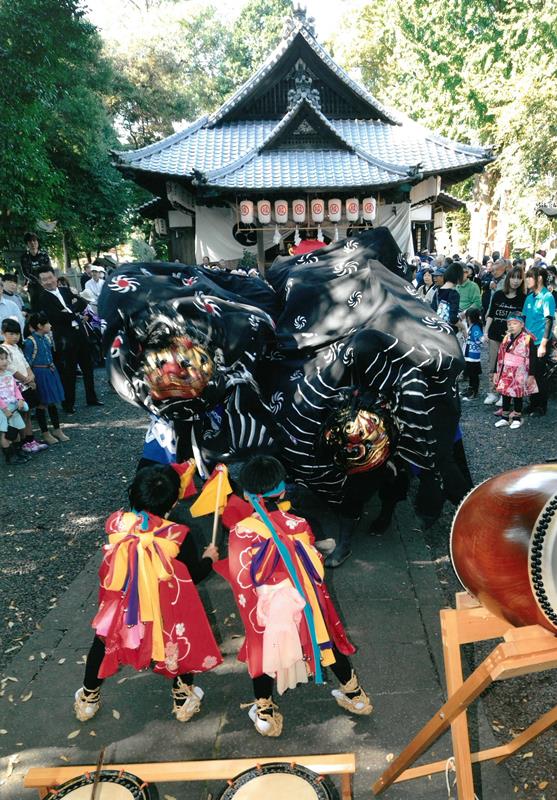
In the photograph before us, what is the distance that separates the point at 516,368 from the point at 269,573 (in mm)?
5203

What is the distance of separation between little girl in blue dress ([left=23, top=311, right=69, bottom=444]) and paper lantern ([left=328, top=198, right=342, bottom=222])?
24.0ft

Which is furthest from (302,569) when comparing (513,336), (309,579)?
(513,336)

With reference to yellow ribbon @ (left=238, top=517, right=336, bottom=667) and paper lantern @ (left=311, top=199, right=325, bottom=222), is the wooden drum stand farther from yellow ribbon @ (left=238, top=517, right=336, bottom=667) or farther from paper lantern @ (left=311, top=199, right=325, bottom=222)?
paper lantern @ (left=311, top=199, right=325, bottom=222)

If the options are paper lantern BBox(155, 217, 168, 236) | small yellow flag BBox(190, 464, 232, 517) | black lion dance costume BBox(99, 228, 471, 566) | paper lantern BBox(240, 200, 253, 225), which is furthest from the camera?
paper lantern BBox(155, 217, 168, 236)

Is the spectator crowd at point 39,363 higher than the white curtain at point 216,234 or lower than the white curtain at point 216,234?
lower

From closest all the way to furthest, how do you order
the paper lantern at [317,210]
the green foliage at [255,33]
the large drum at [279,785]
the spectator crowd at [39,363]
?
1. the large drum at [279,785]
2. the spectator crowd at [39,363]
3. the paper lantern at [317,210]
4. the green foliage at [255,33]

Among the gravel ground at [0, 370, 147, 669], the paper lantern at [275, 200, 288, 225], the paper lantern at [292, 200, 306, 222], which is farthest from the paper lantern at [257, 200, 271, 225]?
the gravel ground at [0, 370, 147, 669]

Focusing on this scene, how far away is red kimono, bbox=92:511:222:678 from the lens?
232cm

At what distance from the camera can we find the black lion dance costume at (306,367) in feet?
9.74

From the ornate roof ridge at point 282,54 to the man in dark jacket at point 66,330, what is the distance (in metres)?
8.21

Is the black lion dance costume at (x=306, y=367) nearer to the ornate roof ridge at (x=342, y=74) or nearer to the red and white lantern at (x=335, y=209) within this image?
the red and white lantern at (x=335, y=209)

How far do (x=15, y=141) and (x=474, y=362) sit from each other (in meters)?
9.48

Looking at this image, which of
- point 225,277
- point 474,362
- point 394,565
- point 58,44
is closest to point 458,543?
point 394,565

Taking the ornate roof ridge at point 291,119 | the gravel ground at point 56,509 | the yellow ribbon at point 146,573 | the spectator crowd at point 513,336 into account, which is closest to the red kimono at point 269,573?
the yellow ribbon at point 146,573
